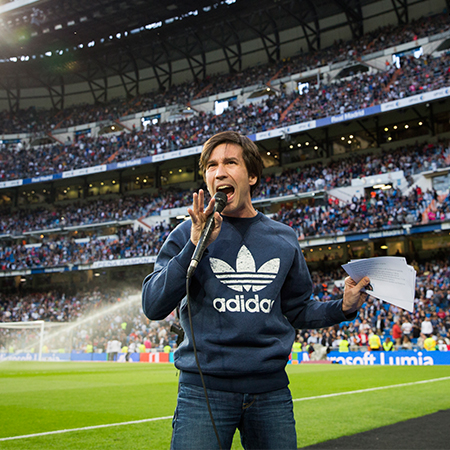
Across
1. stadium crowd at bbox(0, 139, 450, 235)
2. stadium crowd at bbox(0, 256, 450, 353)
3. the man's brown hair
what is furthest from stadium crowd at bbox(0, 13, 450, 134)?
the man's brown hair

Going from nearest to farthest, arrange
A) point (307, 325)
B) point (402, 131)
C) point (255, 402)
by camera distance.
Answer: point (255, 402)
point (307, 325)
point (402, 131)

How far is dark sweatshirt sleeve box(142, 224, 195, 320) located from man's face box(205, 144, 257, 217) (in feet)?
1.06

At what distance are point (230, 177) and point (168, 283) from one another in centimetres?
68

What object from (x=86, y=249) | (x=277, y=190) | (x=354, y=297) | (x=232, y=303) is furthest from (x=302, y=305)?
(x=86, y=249)

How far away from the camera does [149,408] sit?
359 inches

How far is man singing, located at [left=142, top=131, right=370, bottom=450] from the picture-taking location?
2.21 metres

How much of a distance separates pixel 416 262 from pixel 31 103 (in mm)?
50782

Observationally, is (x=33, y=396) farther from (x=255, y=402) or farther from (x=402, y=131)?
(x=402, y=131)

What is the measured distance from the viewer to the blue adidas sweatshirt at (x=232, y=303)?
227 cm

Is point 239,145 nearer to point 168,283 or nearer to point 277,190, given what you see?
point 168,283

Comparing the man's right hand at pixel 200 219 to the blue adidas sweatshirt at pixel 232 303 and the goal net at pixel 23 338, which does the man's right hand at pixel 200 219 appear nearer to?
the blue adidas sweatshirt at pixel 232 303

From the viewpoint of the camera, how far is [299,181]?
4050cm

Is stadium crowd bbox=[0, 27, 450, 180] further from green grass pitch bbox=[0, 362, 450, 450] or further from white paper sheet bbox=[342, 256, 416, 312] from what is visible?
white paper sheet bbox=[342, 256, 416, 312]

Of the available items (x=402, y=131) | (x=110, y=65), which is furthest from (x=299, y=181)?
(x=110, y=65)
